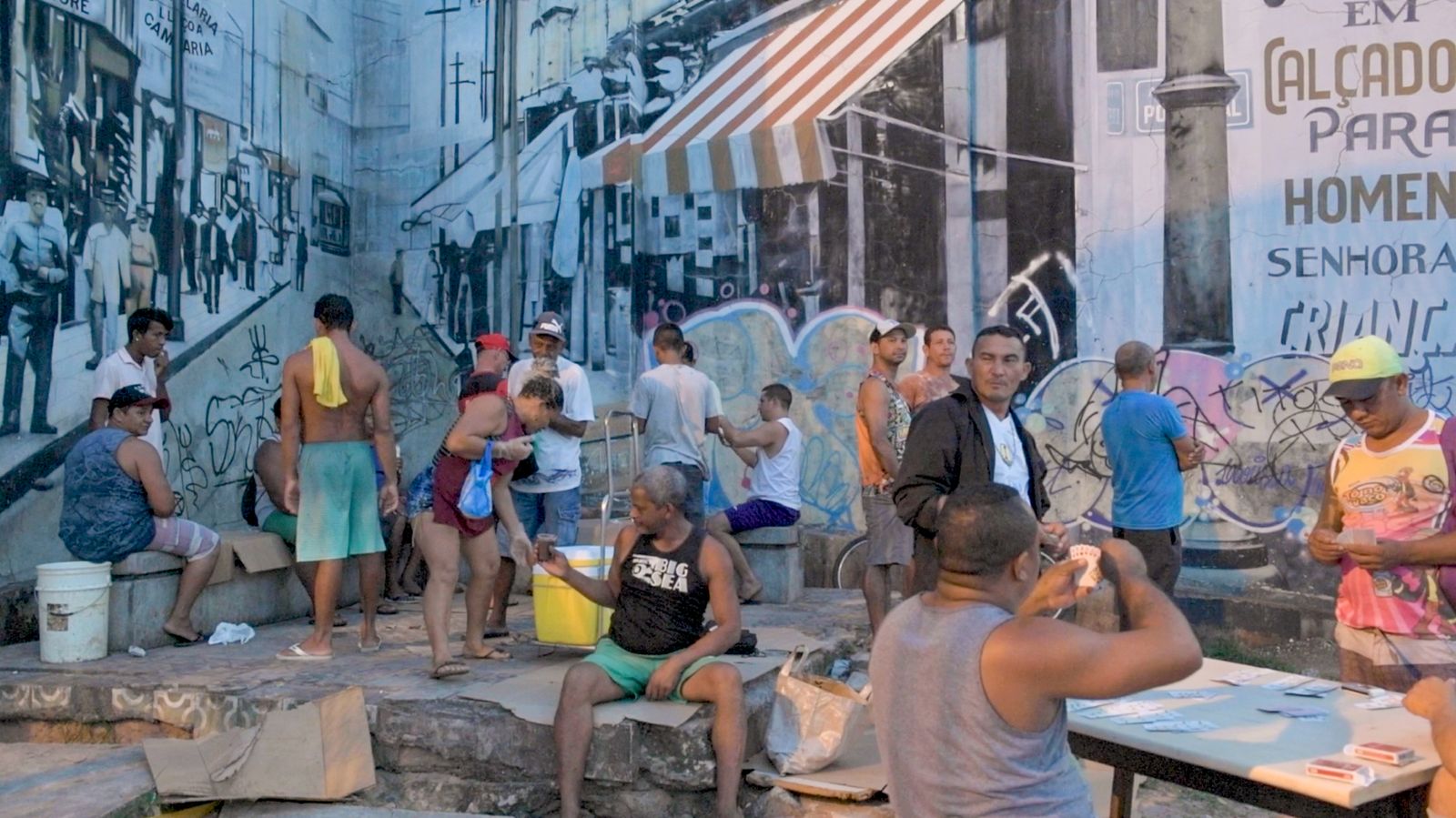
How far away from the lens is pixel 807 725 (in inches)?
222

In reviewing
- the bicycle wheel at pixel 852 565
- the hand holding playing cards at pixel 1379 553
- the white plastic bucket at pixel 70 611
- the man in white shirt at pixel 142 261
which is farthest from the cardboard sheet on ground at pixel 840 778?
the man in white shirt at pixel 142 261

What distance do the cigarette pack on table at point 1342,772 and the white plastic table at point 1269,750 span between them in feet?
0.06

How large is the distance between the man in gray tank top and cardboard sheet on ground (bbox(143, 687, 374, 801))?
329cm

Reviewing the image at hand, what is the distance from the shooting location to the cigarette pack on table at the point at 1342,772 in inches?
122

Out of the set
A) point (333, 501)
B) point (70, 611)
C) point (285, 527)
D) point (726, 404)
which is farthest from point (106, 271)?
point (726, 404)

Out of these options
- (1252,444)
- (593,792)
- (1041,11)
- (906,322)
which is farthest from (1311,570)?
(593,792)

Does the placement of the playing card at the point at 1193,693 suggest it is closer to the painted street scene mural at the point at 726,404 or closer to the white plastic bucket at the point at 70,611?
the painted street scene mural at the point at 726,404

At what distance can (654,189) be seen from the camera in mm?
10711

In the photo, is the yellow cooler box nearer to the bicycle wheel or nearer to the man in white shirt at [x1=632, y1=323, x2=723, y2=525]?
the man in white shirt at [x1=632, y1=323, x2=723, y2=525]

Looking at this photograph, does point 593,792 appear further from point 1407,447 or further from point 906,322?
point 906,322

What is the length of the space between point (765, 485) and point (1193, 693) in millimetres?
4825

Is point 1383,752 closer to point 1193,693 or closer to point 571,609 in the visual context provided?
point 1193,693

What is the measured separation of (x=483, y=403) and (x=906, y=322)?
4.38m

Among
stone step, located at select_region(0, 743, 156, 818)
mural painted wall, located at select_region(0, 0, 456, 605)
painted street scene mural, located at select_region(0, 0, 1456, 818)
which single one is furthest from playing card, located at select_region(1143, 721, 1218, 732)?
mural painted wall, located at select_region(0, 0, 456, 605)
